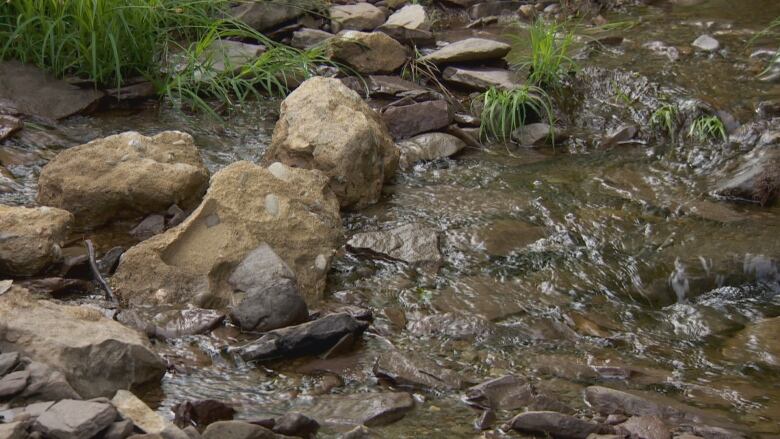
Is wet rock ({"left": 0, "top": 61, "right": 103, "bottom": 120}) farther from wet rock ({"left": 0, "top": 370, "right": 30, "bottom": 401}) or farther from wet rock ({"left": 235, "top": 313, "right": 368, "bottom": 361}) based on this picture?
wet rock ({"left": 0, "top": 370, "right": 30, "bottom": 401})

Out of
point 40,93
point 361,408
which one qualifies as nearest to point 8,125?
point 40,93

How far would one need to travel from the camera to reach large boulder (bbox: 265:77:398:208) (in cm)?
430

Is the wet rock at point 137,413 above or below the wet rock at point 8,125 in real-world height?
above

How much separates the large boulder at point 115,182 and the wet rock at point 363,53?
205 centimetres

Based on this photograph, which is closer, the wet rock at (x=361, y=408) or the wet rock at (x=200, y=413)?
the wet rock at (x=200, y=413)

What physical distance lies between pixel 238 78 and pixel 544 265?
7.83 ft

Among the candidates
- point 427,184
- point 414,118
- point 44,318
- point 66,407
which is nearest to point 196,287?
point 44,318

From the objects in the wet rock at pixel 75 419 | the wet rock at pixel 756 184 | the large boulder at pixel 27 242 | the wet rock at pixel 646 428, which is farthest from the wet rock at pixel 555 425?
the wet rock at pixel 756 184

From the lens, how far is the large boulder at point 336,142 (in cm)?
430

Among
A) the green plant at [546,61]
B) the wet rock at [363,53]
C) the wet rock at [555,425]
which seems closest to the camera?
the wet rock at [555,425]

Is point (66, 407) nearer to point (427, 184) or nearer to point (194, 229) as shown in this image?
point (194, 229)

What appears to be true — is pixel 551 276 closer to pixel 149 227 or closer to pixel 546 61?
pixel 149 227

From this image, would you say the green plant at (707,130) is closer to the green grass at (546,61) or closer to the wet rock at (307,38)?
the green grass at (546,61)

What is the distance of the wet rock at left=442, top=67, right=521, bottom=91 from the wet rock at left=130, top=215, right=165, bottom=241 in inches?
96.6
